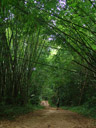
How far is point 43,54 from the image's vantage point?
7.34m

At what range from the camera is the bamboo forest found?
246 cm

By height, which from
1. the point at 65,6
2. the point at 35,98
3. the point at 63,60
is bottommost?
the point at 35,98

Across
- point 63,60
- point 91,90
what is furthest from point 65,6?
point 91,90

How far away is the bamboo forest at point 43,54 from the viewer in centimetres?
246

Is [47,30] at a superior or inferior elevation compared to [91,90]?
superior

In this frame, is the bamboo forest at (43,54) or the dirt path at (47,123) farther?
the dirt path at (47,123)

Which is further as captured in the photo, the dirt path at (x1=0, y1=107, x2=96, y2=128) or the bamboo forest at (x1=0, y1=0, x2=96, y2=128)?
the dirt path at (x1=0, y1=107, x2=96, y2=128)

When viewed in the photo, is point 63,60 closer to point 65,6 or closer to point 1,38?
point 1,38

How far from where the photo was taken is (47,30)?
10.9ft

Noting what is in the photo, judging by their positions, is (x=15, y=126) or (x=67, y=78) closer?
(x=15, y=126)

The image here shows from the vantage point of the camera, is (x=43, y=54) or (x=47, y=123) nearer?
(x=47, y=123)

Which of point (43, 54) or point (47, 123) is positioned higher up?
point (43, 54)

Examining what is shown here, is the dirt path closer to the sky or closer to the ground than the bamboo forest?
closer to the ground

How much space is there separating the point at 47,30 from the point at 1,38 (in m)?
2.06
